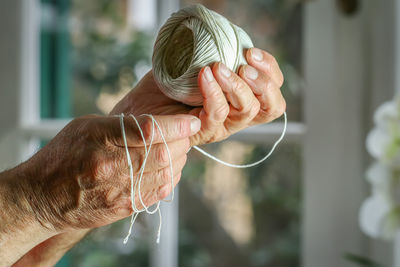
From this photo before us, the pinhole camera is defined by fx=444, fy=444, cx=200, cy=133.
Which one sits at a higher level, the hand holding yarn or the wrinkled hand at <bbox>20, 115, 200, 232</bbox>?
the hand holding yarn

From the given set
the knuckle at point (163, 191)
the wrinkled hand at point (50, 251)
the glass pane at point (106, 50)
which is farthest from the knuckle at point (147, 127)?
the glass pane at point (106, 50)

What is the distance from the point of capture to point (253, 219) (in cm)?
122

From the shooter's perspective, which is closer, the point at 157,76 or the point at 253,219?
the point at 157,76

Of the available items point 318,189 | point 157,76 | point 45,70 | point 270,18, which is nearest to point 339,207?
point 318,189

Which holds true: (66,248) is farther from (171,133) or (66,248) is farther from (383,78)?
(383,78)

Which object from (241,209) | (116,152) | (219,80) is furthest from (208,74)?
(241,209)

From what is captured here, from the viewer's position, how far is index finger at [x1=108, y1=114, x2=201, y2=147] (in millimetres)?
471

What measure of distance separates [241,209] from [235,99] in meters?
0.77

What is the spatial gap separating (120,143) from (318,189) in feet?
2.11

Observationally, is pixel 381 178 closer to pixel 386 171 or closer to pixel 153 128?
pixel 386 171

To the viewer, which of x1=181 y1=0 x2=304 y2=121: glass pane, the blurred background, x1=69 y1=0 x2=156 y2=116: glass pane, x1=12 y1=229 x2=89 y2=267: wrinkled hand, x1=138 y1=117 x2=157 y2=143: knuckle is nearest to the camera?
x1=138 y1=117 x2=157 y2=143: knuckle

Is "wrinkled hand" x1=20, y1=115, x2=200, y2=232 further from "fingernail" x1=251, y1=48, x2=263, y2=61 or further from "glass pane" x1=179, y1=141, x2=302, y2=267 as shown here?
"glass pane" x1=179, y1=141, x2=302, y2=267

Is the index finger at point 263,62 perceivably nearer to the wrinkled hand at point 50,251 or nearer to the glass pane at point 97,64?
the wrinkled hand at point 50,251

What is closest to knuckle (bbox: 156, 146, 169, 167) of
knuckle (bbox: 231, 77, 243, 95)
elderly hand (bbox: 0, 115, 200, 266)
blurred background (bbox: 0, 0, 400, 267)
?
elderly hand (bbox: 0, 115, 200, 266)
